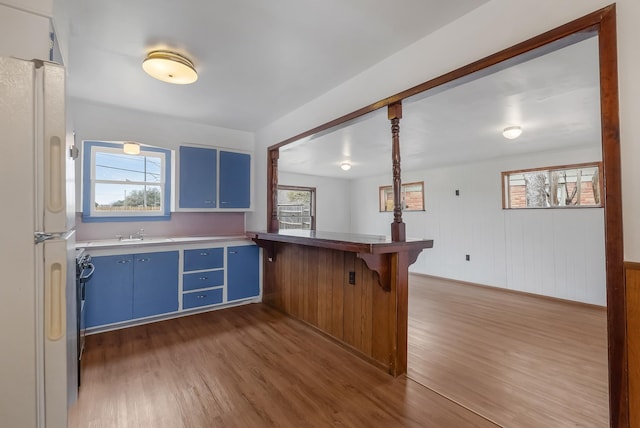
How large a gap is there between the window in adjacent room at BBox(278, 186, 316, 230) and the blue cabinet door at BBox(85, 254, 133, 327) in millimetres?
4121

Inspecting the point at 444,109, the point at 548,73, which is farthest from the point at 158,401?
the point at 548,73

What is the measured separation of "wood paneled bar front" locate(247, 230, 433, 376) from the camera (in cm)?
229

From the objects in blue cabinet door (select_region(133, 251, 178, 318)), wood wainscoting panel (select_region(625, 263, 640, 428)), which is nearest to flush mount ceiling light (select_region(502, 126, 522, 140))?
wood wainscoting panel (select_region(625, 263, 640, 428))

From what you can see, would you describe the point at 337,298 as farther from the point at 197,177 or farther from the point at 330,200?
the point at 330,200

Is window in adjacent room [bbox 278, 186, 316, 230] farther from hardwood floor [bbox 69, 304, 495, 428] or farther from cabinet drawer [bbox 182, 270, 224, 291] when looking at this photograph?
hardwood floor [bbox 69, 304, 495, 428]

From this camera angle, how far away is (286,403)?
194 cm

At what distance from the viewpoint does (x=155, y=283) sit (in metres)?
3.37

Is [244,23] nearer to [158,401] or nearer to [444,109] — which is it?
[444,109]

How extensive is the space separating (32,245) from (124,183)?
3180 millimetres

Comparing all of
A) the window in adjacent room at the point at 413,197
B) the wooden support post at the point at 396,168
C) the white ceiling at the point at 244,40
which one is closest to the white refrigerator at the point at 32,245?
the white ceiling at the point at 244,40

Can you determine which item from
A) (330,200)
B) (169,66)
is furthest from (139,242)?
(330,200)

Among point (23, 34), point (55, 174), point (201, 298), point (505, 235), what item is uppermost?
point (23, 34)

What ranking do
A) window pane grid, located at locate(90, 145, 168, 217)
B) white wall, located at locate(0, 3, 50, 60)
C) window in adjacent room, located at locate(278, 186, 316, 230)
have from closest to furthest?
white wall, located at locate(0, 3, 50, 60) → window pane grid, located at locate(90, 145, 168, 217) → window in adjacent room, located at locate(278, 186, 316, 230)

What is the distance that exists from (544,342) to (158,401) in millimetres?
3429
